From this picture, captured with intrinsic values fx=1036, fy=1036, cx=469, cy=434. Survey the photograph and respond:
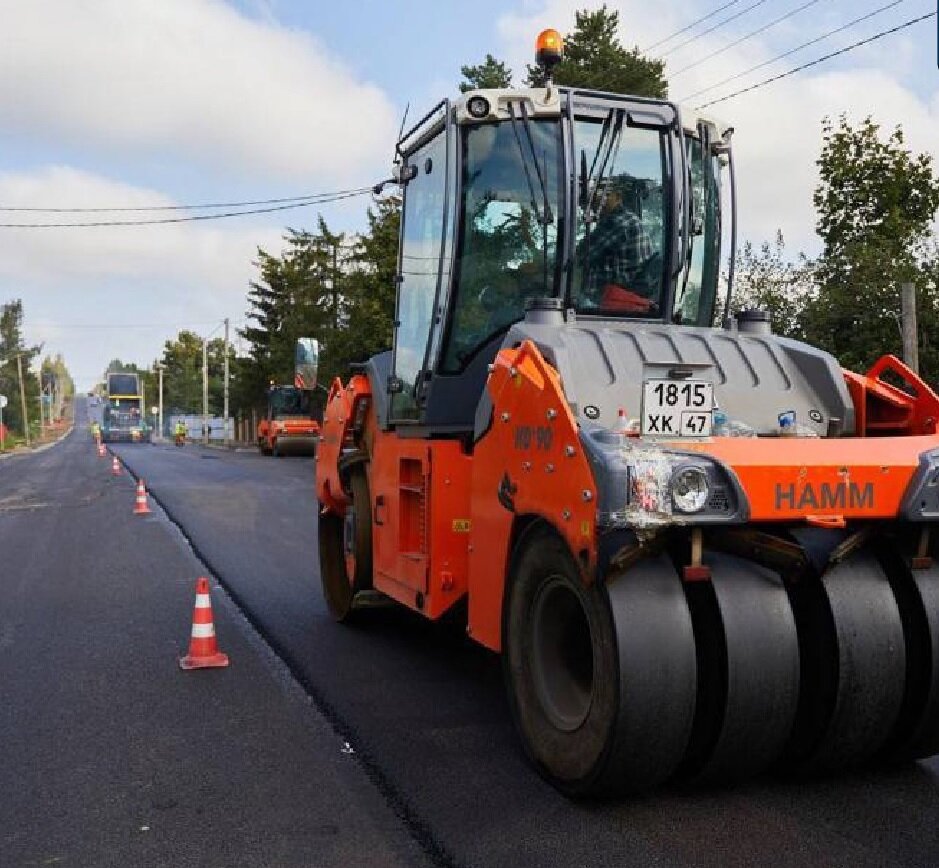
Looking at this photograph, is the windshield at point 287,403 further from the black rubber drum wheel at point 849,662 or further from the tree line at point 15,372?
the tree line at point 15,372

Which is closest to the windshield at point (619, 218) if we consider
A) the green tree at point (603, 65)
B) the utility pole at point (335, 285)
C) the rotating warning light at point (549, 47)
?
the rotating warning light at point (549, 47)

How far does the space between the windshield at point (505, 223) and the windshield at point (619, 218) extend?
147 mm

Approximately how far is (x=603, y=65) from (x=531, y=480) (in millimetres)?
33753

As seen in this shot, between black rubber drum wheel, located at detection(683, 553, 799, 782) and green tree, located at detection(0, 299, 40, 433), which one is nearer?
black rubber drum wheel, located at detection(683, 553, 799, 782)

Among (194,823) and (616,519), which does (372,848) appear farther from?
(616,519)

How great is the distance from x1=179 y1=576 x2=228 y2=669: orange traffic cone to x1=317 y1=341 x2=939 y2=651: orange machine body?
1.02 metres

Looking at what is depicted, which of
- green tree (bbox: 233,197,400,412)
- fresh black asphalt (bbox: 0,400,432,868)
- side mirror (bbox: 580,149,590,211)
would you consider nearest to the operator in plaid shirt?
side mirror (bbox: 580,149,590,211)

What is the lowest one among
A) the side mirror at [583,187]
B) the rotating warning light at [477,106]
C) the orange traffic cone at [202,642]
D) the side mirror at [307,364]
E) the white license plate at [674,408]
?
the orange traffic cone at [202,642]

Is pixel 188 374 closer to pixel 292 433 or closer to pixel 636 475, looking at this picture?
pixel 292 433

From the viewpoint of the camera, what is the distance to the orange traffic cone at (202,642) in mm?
6062

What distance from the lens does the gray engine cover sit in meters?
4.28

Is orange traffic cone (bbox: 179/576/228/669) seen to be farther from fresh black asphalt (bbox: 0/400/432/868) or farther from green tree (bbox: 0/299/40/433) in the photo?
green tree (bbox: 0/299/40/433)

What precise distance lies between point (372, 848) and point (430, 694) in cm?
195

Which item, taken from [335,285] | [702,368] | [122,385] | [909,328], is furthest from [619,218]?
[122,385]
